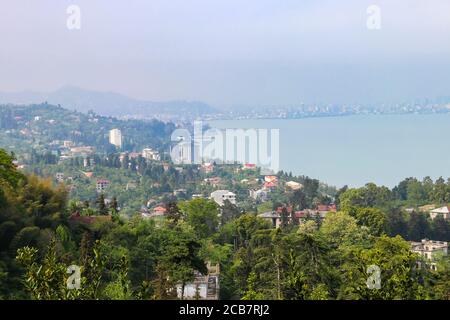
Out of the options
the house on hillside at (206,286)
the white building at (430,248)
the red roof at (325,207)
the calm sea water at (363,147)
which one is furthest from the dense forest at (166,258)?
the red roof at (325,207)

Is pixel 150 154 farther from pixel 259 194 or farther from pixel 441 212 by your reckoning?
pixel 441 212

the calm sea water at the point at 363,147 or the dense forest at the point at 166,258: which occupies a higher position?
the calm sea water at the point at 363,147

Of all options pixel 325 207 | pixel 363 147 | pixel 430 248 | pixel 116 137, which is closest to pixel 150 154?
pixel 116 137

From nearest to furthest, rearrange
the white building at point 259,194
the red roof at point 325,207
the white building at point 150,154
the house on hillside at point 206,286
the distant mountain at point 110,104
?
the house on hillside at point 206,286
the distant mountain at point 110,104
the red roof at point 325,207
the white building at point 259,194
the white building at point 150,154

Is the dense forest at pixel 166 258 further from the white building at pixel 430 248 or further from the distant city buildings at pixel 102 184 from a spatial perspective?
the distant city buildings at pixel 102 184

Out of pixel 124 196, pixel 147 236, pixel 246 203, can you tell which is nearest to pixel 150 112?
pixel 124 196

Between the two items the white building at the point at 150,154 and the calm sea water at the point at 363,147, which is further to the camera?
the white building at the point at 150,154
